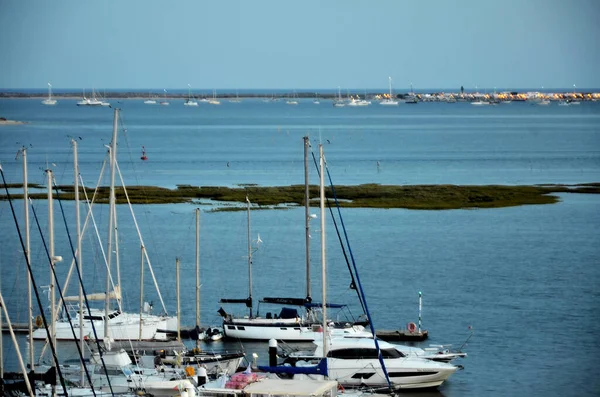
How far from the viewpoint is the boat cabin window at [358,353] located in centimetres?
3166

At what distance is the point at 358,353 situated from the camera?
31719 millimetres

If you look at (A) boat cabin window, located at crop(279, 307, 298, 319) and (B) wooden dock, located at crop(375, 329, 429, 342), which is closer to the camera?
(B) wooden dock, located at crop(375, 329, 429, 342)

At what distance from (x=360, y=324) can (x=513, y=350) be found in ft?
15.5

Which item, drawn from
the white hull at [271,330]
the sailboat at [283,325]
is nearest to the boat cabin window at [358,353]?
the white hull at [271,330]

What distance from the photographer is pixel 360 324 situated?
38.2 metres

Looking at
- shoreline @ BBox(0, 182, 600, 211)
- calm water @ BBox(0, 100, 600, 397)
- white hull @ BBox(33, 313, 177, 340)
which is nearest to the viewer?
white hull @ BBox(33, 313, 177, 340)

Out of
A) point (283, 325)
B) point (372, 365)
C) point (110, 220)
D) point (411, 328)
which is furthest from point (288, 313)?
point (372, 365)

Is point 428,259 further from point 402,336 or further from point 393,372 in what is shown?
point 393,372

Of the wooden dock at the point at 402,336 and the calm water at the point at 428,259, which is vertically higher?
the calm water at the point at 428,259

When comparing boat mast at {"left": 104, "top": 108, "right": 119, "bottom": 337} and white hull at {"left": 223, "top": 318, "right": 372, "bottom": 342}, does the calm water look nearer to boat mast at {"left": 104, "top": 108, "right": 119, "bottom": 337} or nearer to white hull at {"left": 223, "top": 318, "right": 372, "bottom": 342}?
white hull at {"left": 223, "top": 318, "right": 372, "bottom": 342}

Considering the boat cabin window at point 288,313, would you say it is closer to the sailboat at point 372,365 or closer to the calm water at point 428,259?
the calm water at point 428,259

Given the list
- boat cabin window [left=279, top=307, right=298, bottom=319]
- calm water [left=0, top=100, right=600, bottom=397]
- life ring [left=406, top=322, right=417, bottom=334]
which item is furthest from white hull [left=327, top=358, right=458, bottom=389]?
boat cabin window [left=279, top=307, right=298, bottom=319]

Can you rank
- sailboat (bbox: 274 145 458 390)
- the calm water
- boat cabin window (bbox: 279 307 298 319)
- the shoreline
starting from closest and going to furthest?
sailboat (bbox: 274 145 458 390) → the calm water → boat cabin window (bbox: 279 307 298 319) → the shoreline

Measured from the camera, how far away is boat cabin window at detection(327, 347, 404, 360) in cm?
3166
